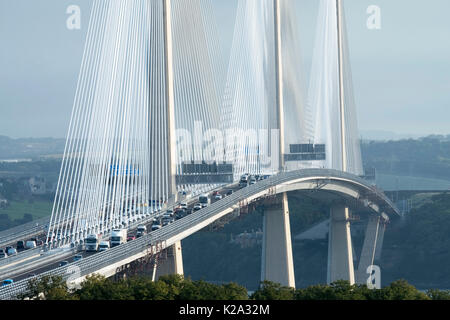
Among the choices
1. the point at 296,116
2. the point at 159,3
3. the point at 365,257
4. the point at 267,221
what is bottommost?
the point at 365,257

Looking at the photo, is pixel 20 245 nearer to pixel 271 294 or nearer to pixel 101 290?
pixel 101 290

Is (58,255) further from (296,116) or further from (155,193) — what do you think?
(296,116)

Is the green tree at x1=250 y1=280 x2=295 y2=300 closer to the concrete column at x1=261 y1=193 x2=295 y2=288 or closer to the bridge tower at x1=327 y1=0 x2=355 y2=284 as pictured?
the concrete column at x1=261 y1=193 x2=295 y2=288

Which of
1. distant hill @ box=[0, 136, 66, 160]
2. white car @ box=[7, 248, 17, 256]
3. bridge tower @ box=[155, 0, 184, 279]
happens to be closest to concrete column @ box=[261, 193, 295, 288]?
bridge tower @ box=[155, 0, 184, 279]

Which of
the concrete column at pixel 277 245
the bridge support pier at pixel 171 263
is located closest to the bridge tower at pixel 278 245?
the concrete column at pixel 277 245

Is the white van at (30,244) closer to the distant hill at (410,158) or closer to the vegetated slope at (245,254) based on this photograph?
the vegetated slope at (245,254)
